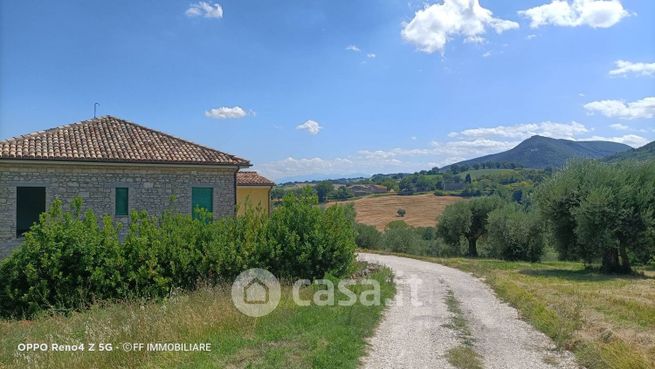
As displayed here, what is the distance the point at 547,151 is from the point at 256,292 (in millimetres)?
174762

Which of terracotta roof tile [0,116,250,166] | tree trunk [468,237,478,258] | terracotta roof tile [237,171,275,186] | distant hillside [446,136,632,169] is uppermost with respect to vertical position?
distant hillside [446,136,632,169]

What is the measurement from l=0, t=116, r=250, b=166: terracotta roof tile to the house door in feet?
4.22

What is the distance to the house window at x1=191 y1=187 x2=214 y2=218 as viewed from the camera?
1797 cm

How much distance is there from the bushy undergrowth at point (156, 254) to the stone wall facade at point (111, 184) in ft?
14.9

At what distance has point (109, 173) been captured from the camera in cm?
1666

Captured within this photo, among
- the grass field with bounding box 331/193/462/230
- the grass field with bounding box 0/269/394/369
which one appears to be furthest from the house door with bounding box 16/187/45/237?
the grass field with bounding box 331/193/462/230

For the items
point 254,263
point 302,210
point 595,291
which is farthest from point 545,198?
point 254,263

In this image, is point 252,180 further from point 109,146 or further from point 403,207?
point 403,207

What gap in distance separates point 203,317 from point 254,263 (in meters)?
5.20

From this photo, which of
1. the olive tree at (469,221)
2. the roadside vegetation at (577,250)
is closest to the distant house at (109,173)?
the roadside vegetation at (577,250)

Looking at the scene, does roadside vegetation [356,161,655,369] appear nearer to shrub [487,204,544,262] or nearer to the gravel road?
shrub [487,204,544,262]

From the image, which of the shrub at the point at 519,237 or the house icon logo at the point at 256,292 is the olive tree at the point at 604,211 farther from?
the house icon logo at the point at 256,292

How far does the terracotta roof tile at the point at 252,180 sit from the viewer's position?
25.0 metres

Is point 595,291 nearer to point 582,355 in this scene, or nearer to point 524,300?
point 524,300
